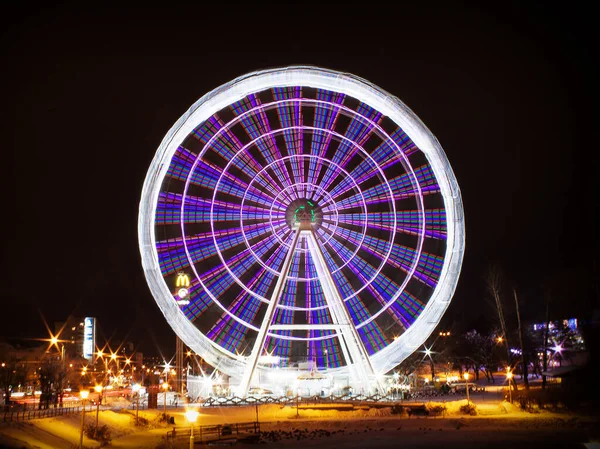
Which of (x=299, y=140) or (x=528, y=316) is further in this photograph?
(x=528, y=316)

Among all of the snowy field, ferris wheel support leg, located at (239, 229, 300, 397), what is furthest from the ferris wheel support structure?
the snowy field

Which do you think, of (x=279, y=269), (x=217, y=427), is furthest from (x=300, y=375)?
(x=217, y=427)

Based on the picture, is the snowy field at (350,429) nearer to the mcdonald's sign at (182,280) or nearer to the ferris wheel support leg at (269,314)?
the ferris wheel support leg at (269,314)

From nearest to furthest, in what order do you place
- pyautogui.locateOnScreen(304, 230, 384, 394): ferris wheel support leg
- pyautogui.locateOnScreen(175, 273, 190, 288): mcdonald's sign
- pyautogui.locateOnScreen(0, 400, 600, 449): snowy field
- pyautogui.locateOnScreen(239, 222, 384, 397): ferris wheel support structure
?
pyautogui.locateOnScreen(0, 400, 600, 449): snowy field, pyautogui.locateOnScreen(175, 273, 190, 288): mcdonald's sign, pyautogui.locateOnScreen(239, 222, 384, 397): ferris wheel support structure, pyautogui.locateOnScreen(304, 230, 384, 394): ferris wheel support leg

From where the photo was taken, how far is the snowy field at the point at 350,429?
2305 cm

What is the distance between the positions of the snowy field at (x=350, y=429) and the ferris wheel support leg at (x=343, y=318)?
250 cm

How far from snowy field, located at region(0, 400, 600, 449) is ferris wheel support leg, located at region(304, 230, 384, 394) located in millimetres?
2501

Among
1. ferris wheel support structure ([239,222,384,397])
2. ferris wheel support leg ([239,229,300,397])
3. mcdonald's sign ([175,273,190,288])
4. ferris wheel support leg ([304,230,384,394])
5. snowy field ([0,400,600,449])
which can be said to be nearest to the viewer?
snowy field ([0,400,600,449])

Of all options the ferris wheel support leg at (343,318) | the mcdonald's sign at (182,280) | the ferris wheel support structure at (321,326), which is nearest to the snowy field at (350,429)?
the ferris wheel support structure at (321,326)

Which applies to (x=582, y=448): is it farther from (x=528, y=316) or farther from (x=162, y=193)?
(x=528, y=316)

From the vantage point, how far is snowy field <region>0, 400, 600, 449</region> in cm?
2305

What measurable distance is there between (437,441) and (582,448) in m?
5.88

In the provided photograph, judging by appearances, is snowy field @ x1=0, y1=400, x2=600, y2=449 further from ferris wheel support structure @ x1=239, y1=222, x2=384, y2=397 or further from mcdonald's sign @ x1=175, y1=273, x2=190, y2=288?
mcdonald's sign @ x1=175, y1=273, x2=190, y2=288

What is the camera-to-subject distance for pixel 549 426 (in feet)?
90.3
